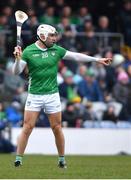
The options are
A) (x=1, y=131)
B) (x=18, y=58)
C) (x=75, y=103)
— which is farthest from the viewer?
(x=75, y=103)

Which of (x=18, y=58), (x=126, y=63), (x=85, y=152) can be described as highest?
(x=18, y=58)

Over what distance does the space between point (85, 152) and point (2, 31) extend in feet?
16.7

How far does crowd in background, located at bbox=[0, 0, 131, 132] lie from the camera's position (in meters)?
24.2

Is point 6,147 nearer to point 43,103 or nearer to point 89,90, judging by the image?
point 89,90

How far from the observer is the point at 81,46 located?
27.3 meters

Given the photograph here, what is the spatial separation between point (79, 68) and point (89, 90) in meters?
1.12

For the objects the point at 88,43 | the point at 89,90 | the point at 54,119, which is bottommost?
the point at 89,90

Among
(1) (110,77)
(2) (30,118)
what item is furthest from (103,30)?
(2) (30,118)

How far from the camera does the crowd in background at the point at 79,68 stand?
24.2m

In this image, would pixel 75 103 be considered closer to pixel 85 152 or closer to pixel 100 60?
pixel 85 152

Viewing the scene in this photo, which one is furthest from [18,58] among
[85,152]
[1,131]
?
[85,152]

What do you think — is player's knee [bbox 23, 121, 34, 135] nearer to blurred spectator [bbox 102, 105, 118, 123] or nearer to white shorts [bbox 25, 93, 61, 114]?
white shorts [bbox 25, 93, 61, 114]

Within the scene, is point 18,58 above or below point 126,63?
above

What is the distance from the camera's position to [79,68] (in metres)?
26.4
